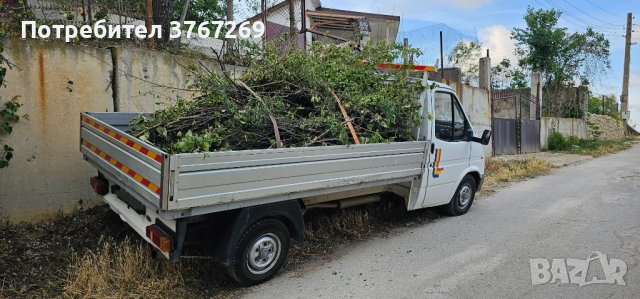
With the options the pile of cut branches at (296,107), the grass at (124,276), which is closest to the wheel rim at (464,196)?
the pile of cut branches at (296,107)

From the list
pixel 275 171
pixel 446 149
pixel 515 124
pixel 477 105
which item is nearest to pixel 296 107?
pixel 275 171

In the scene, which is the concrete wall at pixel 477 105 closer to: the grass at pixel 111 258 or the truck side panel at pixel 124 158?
the grass at pixel 111 258

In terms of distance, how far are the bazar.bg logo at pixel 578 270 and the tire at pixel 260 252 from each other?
7.61 ft

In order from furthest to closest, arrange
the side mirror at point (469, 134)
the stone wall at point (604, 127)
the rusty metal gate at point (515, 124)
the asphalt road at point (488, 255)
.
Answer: the stone wall at point (604, 127) < the rusty metal gate at point (515, 124) < the side mirror at point (469, 134) < the asphalt road at point (488, 255)

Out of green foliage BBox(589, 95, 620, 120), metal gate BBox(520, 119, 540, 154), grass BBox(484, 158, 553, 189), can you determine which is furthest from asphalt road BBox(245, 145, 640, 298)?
green foliage BBox(589, 95, 620, 120)

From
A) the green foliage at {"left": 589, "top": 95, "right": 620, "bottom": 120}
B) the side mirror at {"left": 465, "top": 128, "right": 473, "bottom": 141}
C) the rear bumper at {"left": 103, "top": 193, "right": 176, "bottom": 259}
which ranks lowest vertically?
the rear bumper at {"left": 103, "top": 193, "right": 176, "bottom": 259}

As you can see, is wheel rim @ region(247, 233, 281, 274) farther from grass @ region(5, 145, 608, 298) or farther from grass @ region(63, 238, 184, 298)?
grass @ region(63, 238, 184, 298)

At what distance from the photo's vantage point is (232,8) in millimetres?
8391

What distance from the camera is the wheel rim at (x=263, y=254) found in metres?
3.73

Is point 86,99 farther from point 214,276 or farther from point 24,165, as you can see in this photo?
point 214,276

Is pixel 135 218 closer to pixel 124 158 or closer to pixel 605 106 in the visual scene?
pixel 124 158

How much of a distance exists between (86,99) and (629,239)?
6755mm

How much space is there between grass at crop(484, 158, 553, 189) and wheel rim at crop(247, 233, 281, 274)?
19.7ft

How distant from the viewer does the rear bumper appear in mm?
3377
